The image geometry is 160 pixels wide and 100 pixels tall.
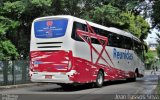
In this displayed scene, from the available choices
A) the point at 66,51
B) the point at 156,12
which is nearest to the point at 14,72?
the point at 66,51

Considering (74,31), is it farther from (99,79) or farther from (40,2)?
(40,2)

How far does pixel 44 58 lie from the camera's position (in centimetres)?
2305

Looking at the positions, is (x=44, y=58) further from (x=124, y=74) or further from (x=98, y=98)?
(x=124, y=74)

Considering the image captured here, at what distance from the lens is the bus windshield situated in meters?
22.6

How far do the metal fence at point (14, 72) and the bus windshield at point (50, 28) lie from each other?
563cm

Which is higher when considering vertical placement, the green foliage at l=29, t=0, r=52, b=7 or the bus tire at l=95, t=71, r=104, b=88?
the green foliage at l=29, t=0, r=52, b=7

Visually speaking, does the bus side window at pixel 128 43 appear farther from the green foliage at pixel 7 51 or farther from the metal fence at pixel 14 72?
the green foliage at pixel 7 51

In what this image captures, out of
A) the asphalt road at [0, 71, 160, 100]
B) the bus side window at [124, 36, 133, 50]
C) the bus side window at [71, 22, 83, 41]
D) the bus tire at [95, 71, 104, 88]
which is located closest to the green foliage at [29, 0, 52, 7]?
the bus side window at [124, 36, 133, 50]

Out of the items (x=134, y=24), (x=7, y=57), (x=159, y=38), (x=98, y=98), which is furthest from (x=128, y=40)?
(x=134, y=24)

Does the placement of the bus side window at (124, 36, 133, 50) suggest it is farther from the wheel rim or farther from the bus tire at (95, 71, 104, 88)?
the wheel rim

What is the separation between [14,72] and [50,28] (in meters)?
7.61

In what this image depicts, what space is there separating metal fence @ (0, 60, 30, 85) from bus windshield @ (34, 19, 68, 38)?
563 cm

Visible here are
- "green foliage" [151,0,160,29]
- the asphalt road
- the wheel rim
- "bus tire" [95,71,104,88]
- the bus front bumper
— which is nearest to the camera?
the asphalt road

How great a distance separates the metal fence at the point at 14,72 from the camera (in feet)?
92.3
